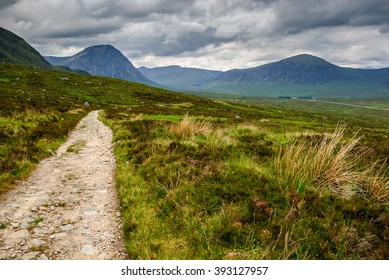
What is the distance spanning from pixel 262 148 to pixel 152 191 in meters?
6.50

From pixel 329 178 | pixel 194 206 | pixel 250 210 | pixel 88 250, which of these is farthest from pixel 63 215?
pixel 329 178

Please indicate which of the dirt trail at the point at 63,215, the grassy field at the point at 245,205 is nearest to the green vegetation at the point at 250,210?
the grassy field at the point at 245,205

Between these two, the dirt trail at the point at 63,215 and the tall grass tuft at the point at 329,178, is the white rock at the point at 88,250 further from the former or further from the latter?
the tall grass tuft at the point at 329,178

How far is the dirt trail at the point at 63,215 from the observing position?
214 inches

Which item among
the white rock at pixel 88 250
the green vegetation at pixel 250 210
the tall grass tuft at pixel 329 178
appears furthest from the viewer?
the tall grass tuft at pixel 329 178

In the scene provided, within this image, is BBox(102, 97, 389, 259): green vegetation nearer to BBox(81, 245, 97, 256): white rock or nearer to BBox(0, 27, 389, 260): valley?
BBox(0, 27, 389, 260): valley

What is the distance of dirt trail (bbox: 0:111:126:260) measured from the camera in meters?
5.44

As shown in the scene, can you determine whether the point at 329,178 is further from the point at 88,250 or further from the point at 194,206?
the point at 88,250

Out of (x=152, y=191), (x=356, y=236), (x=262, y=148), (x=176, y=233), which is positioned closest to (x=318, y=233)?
(x=356, y=236)

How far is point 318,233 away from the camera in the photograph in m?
5.61

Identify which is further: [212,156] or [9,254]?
[212,156]
